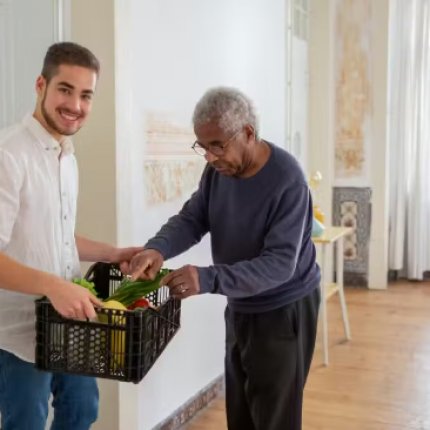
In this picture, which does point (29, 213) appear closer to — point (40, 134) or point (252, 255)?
point (40, 134)

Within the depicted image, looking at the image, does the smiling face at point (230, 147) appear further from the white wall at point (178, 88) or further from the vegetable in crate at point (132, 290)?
the white wall at point (178, 88)

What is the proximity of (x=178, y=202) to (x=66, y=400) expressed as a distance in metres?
1.19

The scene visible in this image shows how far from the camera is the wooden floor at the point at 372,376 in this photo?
298cm

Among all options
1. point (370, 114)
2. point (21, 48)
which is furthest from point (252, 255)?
point (370, 114)

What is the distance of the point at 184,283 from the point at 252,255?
0.33 m

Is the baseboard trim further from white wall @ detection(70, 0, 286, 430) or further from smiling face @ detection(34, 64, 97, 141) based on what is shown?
smiling face @ detection(34, 64, 97, 141)

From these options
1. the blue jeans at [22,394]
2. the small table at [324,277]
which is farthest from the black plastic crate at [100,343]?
the small table at [324,277]

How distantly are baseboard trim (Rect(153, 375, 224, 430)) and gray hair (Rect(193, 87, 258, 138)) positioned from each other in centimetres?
142

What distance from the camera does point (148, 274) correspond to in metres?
1.81

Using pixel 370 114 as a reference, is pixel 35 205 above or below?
below

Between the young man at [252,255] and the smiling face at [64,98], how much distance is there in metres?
0.34

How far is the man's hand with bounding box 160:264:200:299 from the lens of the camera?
5.54ft

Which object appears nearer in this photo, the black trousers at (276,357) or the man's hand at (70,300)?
the man's hand at (70,300)

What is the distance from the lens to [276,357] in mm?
1984
